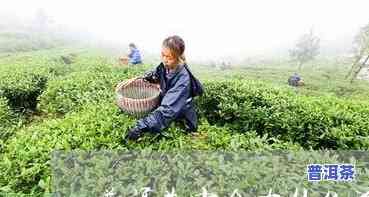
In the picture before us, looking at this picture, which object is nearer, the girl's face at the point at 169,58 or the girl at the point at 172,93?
the girl at the point at 172,93

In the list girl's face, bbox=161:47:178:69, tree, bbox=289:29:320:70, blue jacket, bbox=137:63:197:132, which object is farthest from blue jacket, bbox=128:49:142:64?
tree, bbox=289:29:320:70

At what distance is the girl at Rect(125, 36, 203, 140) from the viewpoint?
4.92 meters

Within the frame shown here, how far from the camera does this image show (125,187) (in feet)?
11.5

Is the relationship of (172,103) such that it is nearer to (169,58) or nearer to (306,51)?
(169,58)

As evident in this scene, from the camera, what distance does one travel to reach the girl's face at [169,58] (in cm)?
523

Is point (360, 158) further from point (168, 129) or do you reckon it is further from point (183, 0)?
point (183, 0)

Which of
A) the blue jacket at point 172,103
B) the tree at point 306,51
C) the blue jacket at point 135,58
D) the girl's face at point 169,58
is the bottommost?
the tree at point 306,51

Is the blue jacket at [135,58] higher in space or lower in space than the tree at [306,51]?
higher

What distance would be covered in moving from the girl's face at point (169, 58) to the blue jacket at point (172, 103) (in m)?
0.10

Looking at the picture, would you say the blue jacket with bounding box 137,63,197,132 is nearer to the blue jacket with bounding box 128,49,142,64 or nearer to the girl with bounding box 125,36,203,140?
the girl with bounding box 125,36,203,140

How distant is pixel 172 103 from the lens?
5117 mm

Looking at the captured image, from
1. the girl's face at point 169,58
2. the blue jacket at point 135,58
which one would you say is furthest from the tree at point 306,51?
the girl's face at point 169,58

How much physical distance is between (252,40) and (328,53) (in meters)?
20.4

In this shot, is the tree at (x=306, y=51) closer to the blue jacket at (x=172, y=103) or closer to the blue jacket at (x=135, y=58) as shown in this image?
the blue jacket at (x=135, y=58)
